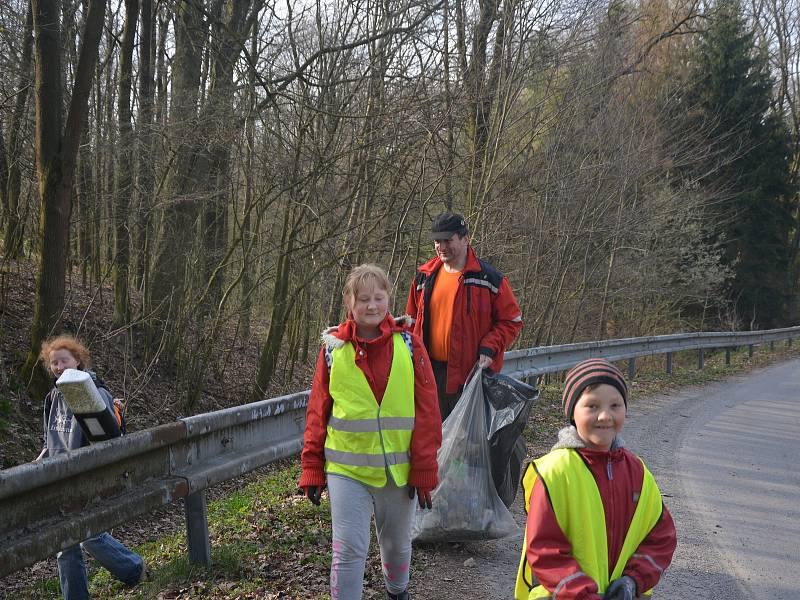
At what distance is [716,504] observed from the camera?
6.48 meters

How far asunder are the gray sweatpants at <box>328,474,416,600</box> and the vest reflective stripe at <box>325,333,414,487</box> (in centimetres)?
7

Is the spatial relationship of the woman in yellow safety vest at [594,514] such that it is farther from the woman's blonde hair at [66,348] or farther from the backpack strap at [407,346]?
the woman's blonde hair at [66,348]

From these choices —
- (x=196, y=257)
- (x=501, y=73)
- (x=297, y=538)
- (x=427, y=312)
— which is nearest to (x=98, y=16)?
(x=196, y=257)

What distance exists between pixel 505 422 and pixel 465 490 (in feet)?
1.61

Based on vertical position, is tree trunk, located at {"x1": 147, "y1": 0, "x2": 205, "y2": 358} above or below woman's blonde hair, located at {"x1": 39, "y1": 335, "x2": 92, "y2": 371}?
above

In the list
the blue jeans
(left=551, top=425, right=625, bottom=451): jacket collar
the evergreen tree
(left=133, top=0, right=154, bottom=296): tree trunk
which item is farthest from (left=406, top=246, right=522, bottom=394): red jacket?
the evergreen tree

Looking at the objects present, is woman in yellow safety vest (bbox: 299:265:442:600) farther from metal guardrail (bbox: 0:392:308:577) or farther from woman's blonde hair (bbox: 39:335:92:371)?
woman's blonde hair (bbox: 39:335:92:371)

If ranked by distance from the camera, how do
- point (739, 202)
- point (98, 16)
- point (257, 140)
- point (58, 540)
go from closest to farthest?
point (58, 540) < point (98, 16) < point (257, 140) < point (739, 202)

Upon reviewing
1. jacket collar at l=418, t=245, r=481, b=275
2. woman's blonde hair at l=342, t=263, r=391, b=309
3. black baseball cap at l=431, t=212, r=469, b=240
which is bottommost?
woman's blonde hair at l=342, t=263, r=391, b=309

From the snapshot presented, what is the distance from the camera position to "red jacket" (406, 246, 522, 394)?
17.6 ft

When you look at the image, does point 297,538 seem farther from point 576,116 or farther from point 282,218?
point 576,116

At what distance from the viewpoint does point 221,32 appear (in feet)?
38.7

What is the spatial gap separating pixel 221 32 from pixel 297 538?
8815mm

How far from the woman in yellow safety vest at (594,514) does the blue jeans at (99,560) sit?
2.92 metres
